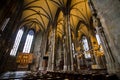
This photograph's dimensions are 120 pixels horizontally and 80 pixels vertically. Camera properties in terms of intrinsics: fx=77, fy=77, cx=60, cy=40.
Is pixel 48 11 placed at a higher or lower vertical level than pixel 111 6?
higher

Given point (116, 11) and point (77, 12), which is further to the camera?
point (77, 12)

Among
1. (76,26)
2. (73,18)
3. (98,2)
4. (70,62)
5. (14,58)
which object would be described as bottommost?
(70,62)

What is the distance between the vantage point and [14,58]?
16.7m

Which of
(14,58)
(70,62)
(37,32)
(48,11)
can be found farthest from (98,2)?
(37,32)

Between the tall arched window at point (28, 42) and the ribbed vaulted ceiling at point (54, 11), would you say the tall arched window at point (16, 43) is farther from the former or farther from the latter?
the ribbed vaulted ceiling at point (54, 11)

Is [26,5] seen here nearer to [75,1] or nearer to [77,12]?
[75,1]

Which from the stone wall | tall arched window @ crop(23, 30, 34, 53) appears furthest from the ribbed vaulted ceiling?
the stone wall

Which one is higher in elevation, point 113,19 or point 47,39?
point 47,39

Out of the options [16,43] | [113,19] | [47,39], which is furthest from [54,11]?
[113,19]

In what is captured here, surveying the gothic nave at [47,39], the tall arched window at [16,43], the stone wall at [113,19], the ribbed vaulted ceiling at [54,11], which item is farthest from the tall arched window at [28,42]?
the stone wall at [113,19]

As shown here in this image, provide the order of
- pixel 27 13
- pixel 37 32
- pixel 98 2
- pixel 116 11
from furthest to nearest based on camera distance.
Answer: pixel 37 32 < pixel 27 13 < pixel 98 2 < pixel 116 11

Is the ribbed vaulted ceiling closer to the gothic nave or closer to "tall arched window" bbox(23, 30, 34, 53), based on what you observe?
the gothic nave

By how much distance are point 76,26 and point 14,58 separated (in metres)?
15.6

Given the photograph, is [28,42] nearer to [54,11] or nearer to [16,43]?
[16,43]
